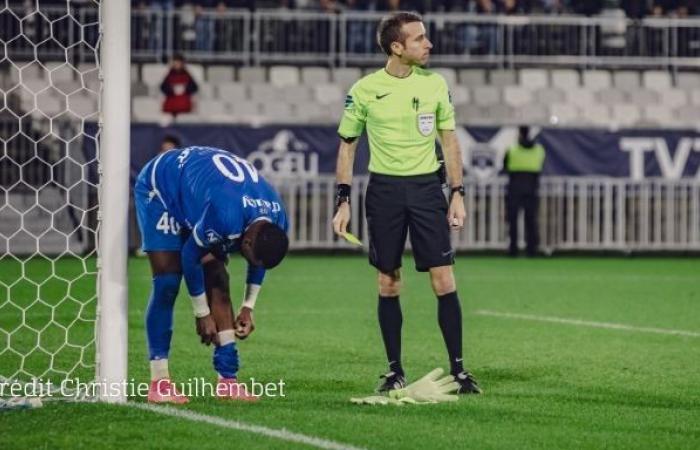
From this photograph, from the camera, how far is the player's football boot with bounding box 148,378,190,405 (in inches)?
317

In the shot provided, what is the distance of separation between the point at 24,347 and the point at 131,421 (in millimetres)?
3781

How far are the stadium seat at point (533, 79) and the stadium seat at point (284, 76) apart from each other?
4.04 metres

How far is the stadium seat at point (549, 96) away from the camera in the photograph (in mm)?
28859

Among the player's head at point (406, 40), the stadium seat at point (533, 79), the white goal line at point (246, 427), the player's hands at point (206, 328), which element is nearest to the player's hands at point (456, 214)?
the player's head at point (406, 40)

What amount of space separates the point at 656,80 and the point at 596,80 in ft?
3.57

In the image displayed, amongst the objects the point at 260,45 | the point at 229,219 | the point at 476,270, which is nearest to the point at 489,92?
the point at 260,45

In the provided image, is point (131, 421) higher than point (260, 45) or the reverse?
the reverse

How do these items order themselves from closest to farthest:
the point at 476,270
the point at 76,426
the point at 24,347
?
the point at 76,426 < the point at 24,347 < the point at 476,270

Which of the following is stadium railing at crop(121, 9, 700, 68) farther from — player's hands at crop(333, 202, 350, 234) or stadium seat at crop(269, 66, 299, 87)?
player's hands at crop(333, 202, 350, 234)

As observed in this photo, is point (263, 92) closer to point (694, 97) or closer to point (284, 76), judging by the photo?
point (284, 76)

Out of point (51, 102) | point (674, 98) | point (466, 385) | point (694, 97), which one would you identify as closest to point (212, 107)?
point (51, 102)

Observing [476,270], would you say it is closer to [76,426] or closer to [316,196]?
[316,196]

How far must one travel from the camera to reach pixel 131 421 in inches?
288

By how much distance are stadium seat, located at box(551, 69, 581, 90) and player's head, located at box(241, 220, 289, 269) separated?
2186 cm
